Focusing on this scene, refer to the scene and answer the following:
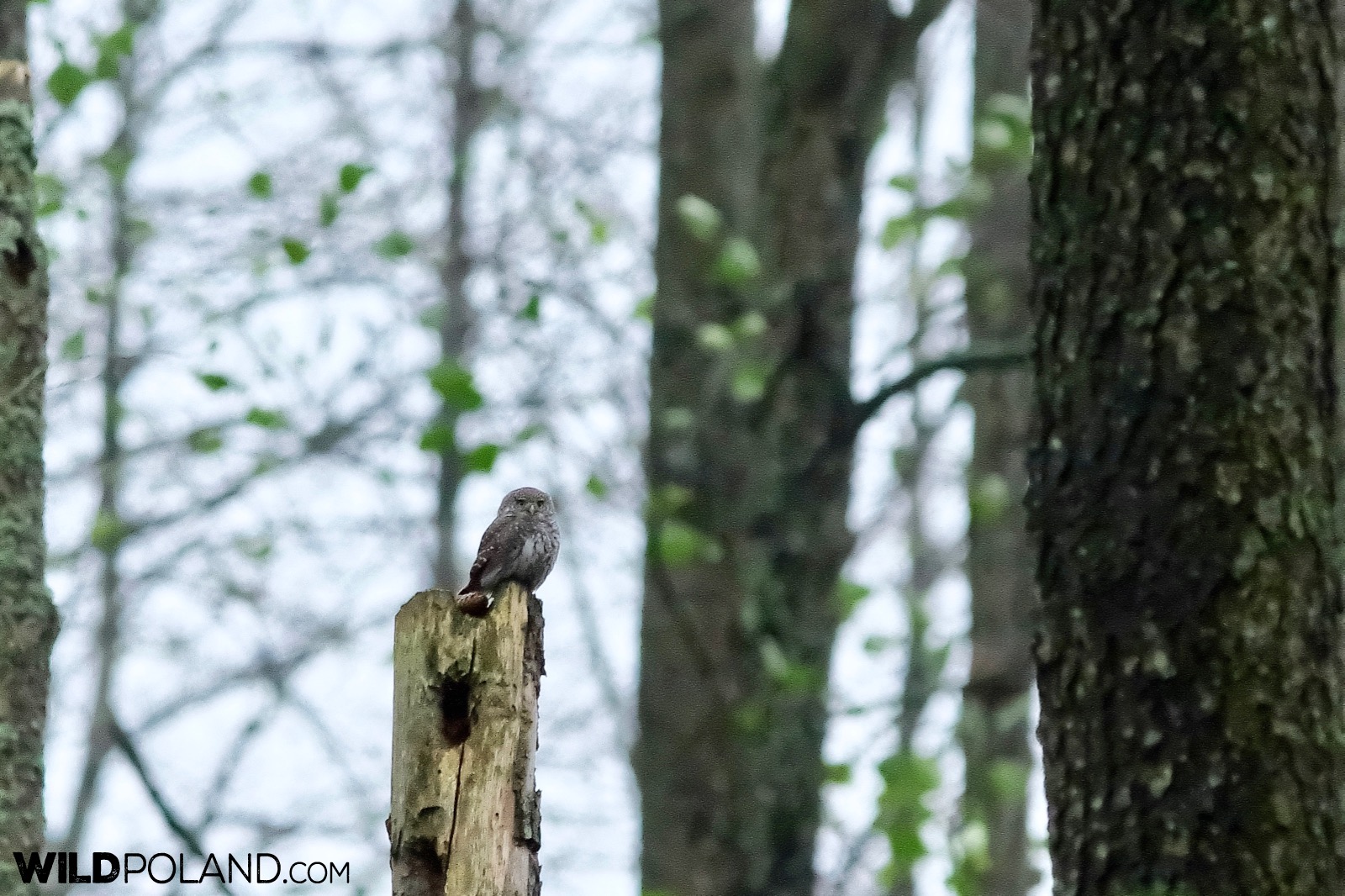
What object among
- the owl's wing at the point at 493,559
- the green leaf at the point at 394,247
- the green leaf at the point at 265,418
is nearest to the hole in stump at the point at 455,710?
the owl's wing at the point at 493,559

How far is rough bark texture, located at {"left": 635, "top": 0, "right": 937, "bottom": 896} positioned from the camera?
584cm

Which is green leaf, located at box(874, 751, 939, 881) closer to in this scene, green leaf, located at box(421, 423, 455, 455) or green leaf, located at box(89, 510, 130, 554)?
green leaf, located at box(421, 423, 455, 455)

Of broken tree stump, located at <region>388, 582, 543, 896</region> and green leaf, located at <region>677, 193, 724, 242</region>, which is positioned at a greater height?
green leaf, located at <region>677, 193, 724, 242</region>

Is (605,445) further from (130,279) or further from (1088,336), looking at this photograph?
(1088,336)

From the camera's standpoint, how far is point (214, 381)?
5383mm

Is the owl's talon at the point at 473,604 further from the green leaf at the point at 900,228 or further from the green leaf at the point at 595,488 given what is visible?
the green leaf at the point at 900,228

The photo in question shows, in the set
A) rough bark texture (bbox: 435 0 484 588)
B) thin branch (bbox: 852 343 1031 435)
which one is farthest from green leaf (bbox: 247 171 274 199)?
rough bark texture (bbox: 435 0 484 588)

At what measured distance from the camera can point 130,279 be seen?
7094 millimetres

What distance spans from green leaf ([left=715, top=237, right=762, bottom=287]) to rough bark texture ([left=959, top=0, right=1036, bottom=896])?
43.3 inches

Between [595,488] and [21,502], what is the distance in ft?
8.41

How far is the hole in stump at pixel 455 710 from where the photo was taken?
9.18 ft

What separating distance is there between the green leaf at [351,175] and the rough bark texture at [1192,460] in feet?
9.91

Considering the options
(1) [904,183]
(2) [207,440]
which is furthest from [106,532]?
(1) [904,183]

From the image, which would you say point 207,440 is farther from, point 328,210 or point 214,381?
point 214,381
